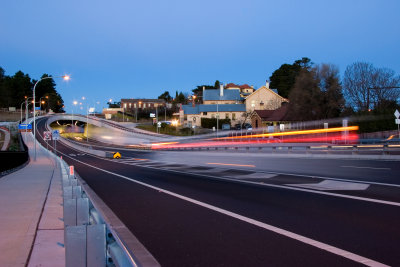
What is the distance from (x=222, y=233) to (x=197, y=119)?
97201mm

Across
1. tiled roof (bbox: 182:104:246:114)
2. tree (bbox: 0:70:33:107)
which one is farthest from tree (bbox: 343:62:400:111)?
tree (bbox: 0:70:33:107)

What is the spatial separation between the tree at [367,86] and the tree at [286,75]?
50.6 metres

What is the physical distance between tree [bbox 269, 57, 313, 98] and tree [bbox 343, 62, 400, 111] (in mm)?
50561

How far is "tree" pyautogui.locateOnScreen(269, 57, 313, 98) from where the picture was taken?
116 meters

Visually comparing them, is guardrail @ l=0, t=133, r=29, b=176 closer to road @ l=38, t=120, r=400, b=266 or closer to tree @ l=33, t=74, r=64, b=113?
road @ l=38, t=120, r=400, b=266

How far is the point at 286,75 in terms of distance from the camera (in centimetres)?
12075

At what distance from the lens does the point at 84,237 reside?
3.88 m

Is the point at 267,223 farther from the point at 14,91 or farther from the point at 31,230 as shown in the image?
the point at 14,91

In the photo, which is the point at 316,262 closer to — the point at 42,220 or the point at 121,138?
the point at 42,220

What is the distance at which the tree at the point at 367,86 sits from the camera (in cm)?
5838

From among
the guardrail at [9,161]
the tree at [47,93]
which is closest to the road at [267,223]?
the guardrail at [9,161]

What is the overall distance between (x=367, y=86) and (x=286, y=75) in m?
60.3

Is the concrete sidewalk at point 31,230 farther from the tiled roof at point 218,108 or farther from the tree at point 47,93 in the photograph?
the tree at point 47,93

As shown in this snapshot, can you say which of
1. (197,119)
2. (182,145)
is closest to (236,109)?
(197,119)
